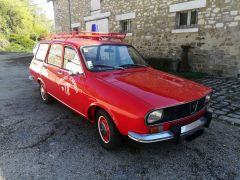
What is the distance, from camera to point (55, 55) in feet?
16.1

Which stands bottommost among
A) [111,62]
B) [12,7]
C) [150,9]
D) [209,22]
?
[111,62]

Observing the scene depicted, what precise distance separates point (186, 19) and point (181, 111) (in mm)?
7407

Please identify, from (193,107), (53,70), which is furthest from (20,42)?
(193,107)

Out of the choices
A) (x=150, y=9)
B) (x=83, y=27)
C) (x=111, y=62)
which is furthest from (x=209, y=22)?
→ (x=83, y=27)

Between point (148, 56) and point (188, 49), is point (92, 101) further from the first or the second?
point (148, 56)

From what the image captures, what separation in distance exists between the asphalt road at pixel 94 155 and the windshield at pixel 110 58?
123 cm

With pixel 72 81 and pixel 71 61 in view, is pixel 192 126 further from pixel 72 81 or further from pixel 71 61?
pixel 71 61

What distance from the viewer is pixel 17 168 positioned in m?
3.08

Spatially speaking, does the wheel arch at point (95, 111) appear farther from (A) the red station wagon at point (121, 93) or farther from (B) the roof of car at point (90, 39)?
(B) the roof of car at point (90, 39)

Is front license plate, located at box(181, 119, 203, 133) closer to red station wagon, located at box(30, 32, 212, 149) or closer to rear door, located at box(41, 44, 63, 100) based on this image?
red station wagon, located at box(30, 32, 212, 149)

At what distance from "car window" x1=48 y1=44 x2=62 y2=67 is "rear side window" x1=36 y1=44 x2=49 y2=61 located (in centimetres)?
32

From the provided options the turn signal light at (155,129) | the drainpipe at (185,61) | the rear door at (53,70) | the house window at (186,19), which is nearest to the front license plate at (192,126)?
the turn signal light at (155,129)

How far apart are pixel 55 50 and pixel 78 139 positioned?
208 cm

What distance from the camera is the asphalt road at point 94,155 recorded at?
2.98 metres
